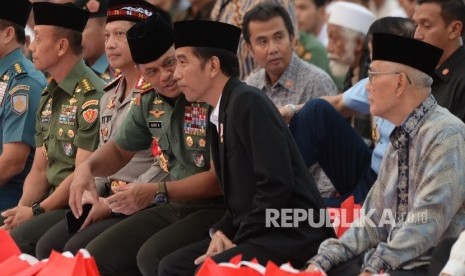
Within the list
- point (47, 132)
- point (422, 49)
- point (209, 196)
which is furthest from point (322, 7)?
point (422, 49)

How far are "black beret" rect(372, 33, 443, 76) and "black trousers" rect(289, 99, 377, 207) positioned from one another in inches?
40.4

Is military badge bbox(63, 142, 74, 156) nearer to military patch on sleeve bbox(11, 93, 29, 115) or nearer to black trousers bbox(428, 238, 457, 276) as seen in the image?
military patch on sleeve bbox(11, 93, 29, 115)

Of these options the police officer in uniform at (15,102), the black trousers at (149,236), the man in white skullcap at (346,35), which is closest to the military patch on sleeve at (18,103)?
the police officer in uniform at (15,102)

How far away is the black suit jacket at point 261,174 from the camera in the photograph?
4.79 metres

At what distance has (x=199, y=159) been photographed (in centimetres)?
562

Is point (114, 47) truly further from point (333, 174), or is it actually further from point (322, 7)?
point (322, 7)

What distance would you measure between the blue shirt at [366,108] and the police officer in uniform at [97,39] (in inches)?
72.4

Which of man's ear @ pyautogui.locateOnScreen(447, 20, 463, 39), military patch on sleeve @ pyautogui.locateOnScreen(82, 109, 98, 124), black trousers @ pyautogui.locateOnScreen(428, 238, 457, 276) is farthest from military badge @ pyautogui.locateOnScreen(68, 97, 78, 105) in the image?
black trousers @ pyautogui.locateOnScreen(428, 238, 457, 276)

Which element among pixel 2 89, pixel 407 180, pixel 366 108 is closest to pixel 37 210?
pixel 2 89

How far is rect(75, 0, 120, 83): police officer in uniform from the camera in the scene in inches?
284

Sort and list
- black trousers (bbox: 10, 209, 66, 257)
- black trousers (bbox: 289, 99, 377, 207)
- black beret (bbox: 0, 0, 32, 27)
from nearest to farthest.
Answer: black trousers (bbox: 289, 99, 377, 207)
black trousers (bbox: 10, 209, 66, 257)
black beret (bbox: 0, 0, 32, 27)

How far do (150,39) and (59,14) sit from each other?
3.54 feet

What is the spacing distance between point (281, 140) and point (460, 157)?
788 mm

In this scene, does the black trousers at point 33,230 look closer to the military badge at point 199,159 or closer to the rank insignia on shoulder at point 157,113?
the rank insignia on shoulder at point 157,113
